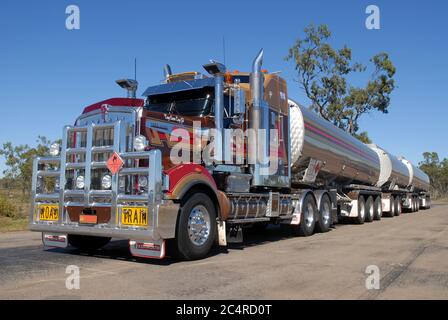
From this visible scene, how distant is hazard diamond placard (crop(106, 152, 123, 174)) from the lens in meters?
6.88

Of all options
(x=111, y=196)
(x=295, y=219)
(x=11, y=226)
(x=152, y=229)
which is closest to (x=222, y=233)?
(x=152, y=229)

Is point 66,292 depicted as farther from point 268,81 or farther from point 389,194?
point 389,194

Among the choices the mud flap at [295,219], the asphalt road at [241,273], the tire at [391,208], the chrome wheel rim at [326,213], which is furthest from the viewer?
the tire at [391,208]

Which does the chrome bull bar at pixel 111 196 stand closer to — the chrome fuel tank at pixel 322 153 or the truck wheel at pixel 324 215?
the chrome fuel tank at pixel 322 153

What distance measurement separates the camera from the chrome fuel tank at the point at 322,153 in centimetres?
1161

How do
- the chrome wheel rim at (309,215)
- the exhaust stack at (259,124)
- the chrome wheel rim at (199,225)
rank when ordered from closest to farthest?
the chrome wheel rim at (199,225) < the exhaust stack at (259,124) < the chrome wheel rim at (309,215)

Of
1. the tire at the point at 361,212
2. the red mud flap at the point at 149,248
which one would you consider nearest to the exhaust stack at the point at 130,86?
the red mud flap at the point at 149,248

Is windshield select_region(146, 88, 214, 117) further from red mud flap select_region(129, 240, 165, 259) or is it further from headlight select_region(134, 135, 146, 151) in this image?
red mud flap select_region(129, 240, 165, 259)

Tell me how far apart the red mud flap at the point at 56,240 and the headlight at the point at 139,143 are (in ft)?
6.74

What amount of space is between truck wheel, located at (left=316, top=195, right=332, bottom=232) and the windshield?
5529mm

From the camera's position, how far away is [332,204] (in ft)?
45.4

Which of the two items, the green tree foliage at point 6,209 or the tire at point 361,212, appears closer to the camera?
the tire at point 361,212

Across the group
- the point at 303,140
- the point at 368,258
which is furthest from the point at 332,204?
the point at 368,258

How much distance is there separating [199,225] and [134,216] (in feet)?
4.11
